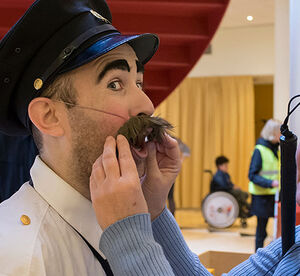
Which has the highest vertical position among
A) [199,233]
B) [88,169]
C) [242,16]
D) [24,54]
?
[242,16]

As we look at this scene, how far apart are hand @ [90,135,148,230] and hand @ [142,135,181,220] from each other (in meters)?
0.22

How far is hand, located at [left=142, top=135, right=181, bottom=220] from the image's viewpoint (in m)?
1.28

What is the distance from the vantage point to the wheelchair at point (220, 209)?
27.8 ft

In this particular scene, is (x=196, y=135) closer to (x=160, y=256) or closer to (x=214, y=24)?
(x=214, y=24)

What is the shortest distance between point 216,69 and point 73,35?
432 inches

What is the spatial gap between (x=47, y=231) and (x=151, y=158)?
0.31 metres

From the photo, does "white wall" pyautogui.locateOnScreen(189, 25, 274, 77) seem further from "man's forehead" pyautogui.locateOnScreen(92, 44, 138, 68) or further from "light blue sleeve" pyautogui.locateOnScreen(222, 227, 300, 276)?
"man's forehead" pyautogui.locateOnScreen(92, 44, 138, 68)

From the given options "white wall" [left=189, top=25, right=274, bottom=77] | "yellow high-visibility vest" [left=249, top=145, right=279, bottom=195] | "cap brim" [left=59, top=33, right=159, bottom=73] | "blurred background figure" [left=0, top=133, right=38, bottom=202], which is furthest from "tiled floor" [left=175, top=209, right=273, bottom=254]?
"cap brim" [left=59, top=33, right=159, bottom=73]

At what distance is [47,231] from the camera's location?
1.11 m

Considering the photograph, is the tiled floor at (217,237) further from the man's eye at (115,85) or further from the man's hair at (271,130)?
the man's eye at (115,85)

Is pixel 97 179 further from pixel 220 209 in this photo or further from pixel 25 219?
pixel 220 209

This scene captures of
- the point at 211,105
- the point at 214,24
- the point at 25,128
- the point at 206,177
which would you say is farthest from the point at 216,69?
the point at 25,128

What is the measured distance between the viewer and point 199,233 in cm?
814

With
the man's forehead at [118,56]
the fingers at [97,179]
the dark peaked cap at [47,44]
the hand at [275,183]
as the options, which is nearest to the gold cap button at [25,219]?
the fingers at [97,179]
